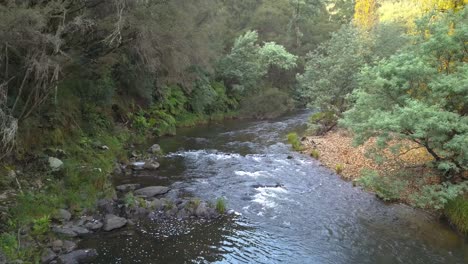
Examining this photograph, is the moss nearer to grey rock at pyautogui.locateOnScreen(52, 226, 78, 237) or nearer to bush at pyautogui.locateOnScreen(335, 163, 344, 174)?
bush at pyautogui.locateOnScreen(335, 163, 344, 174)

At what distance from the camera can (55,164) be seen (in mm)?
12625

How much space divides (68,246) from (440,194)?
33.8ft

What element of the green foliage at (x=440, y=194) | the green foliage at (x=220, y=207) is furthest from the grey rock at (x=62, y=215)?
the green foliage at (x=440, y=194)

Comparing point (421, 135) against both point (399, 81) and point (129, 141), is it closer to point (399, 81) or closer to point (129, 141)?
point (399, 81)

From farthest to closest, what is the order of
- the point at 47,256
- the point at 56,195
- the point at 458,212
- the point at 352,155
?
the point at 352,155 < the point at 458,212 < the point at 56,195 < the point at 47,256

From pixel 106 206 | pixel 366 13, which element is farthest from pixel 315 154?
pixel 366 13

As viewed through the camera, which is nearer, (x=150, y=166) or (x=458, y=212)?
(x=458, y=212)

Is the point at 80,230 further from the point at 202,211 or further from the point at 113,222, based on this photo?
the point at 202,211

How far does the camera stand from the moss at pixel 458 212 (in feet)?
37.3

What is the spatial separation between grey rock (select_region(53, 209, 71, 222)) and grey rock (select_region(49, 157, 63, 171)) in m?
1.99

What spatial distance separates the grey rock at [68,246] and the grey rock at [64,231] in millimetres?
389

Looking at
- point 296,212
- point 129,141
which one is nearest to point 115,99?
point 129,141

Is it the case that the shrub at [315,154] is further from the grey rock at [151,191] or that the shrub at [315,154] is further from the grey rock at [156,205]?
the grey rock at [156,205]

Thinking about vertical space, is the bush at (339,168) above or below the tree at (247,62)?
below
